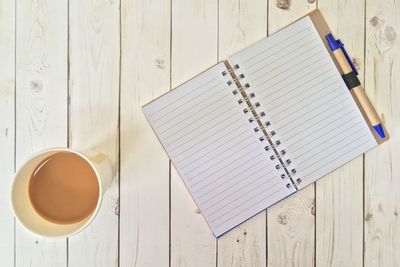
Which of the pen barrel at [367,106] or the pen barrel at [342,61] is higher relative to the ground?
the pen barrel at [342,61]

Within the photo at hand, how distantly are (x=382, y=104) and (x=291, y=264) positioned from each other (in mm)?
304

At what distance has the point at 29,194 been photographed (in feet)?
2.02

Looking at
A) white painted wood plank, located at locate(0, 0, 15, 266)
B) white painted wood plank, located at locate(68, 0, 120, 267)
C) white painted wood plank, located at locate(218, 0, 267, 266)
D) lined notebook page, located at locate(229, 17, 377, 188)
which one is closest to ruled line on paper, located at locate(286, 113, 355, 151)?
lined notebook page, located at locate(229, 17, 377, 188)

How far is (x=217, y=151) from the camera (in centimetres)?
70

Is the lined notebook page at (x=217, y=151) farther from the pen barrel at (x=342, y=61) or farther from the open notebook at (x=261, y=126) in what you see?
the pen barrel at (x=342, y=61)

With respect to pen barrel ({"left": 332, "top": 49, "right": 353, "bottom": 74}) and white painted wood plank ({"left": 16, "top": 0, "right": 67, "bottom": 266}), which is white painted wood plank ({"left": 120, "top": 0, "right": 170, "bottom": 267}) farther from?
pen barrel ({"left": 332, "top": 49, "right": 353, "bottom": 74})

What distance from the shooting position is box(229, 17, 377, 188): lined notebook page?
696mm

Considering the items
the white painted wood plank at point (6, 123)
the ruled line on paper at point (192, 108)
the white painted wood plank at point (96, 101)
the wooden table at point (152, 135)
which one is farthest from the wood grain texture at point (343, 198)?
the white painted wood plank at point (6, 123)

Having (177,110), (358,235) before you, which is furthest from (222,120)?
(358,235)

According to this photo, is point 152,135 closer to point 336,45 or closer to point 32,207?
point 32,207

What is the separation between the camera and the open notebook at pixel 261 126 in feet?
2.28

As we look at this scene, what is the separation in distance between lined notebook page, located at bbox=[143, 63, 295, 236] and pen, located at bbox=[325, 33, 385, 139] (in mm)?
172

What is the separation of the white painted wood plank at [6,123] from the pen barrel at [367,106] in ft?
1.86

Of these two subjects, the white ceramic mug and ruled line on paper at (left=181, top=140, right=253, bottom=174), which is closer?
the white ceramic mug
